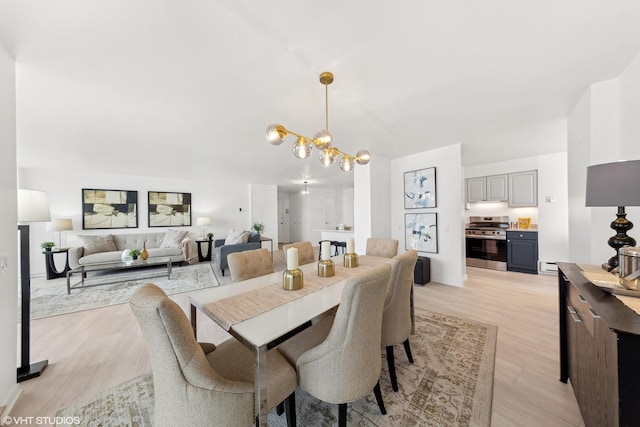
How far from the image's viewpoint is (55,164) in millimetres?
4613

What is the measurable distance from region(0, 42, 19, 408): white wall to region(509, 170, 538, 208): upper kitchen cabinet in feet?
22.1

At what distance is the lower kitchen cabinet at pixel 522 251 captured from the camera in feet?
14.5

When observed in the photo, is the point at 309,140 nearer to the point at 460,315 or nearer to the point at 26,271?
the point at 26,271

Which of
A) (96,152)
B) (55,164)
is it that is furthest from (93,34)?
(55,164)

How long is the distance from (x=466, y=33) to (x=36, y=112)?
13.2 ft

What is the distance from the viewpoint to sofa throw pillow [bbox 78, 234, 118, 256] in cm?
468

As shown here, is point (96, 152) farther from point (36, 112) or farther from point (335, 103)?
point (335, 103)

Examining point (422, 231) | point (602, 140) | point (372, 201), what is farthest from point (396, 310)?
point (422, 231)

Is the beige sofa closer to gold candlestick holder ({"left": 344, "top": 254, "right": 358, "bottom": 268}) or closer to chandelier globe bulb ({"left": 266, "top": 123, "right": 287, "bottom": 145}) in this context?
Answer: gold candlestick holder ({"left": 344, "top": 254, "right": 358, "bottom": 268})

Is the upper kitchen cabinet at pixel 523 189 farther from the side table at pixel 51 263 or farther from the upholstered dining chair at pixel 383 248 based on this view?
the side table at pixel 51 263

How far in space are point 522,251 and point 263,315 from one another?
5347 millimetres

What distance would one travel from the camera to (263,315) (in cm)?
129

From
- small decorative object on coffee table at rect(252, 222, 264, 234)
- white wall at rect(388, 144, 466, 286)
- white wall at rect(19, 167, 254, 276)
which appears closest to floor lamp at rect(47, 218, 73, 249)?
white wall at rect(19, 167, 254, 276)

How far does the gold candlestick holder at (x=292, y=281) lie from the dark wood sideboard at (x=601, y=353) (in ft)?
4.82
